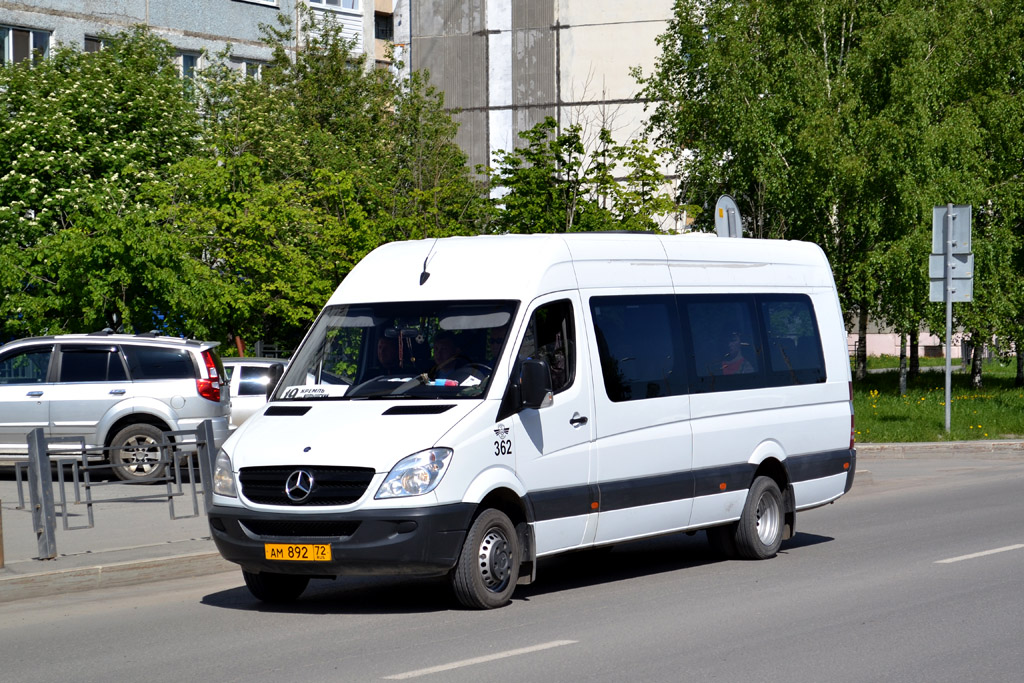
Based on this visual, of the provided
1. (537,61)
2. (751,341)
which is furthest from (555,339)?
(537,61)

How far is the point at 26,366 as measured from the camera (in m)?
20.0

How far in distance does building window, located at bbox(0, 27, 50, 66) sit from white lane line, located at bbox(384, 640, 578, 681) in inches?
1282

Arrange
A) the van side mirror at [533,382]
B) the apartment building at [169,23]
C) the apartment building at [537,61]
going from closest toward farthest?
the van side mirror at [533,382] → the apartment building at [169,23] → the apartment building at [537,61]

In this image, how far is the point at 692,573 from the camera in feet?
37.5

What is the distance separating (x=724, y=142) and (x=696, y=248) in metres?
26.1

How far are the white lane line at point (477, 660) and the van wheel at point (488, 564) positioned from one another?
1.12 m

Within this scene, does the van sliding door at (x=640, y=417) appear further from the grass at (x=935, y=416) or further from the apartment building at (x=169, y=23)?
the apartment building at (x=169, y=23)

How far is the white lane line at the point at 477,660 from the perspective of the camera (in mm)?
7406

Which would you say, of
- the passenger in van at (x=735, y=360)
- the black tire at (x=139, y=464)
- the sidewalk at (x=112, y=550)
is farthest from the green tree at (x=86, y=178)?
the passenger in van at (x=735, y=360)

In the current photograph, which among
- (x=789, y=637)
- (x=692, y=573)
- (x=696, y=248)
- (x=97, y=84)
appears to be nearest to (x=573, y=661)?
(x=789, y=637)

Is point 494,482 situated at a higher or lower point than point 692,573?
higher

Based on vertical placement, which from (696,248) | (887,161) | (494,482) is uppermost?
(887,161)

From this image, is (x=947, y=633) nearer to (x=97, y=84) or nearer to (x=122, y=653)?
(x=122, y=653)

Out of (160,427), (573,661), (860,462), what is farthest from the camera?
(860,462)
